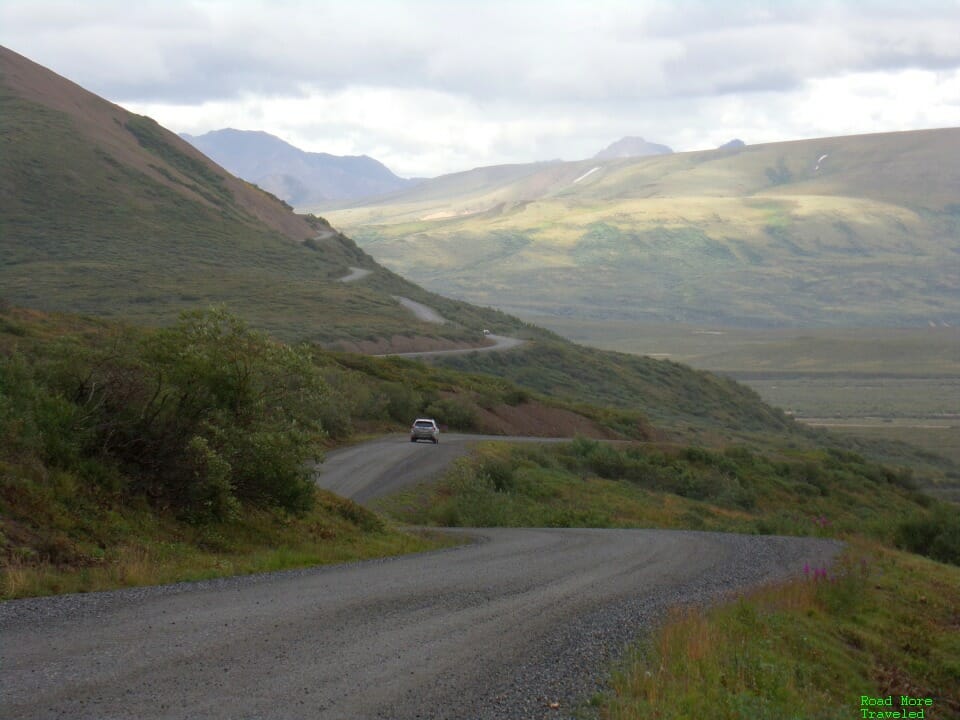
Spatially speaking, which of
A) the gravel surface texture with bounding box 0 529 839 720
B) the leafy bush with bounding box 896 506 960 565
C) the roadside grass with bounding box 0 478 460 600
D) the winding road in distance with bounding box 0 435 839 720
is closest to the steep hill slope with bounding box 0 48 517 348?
the leafy bush with bounding box 896 506 960 565

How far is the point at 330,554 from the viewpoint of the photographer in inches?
681

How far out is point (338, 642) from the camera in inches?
417

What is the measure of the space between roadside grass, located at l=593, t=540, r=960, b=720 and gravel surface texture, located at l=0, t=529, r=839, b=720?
564 mm

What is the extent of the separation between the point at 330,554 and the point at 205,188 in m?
142

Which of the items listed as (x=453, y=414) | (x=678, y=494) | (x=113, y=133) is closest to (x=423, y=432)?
(x=678, y=494)

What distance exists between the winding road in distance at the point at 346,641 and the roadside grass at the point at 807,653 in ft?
1.93

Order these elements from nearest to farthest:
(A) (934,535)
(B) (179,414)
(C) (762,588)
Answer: (C) (762,588) → (B) (179,414) → (A) (934,535)

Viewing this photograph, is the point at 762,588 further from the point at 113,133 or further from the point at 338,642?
the point at 113,133

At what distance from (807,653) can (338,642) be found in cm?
626

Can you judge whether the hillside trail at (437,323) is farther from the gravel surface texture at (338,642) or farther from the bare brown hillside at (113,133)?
the gravel surface texture at (338,642)

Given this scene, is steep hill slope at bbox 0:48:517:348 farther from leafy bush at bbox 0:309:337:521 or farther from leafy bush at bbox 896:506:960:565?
leafy bush at bbox 0:309:337:521

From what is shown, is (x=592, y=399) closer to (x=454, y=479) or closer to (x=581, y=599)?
(x=454, y=479)

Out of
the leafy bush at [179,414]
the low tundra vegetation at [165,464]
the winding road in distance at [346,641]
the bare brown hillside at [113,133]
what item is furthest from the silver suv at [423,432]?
the bare brown hillside at [113,133]

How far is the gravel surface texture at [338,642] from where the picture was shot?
340 inches
